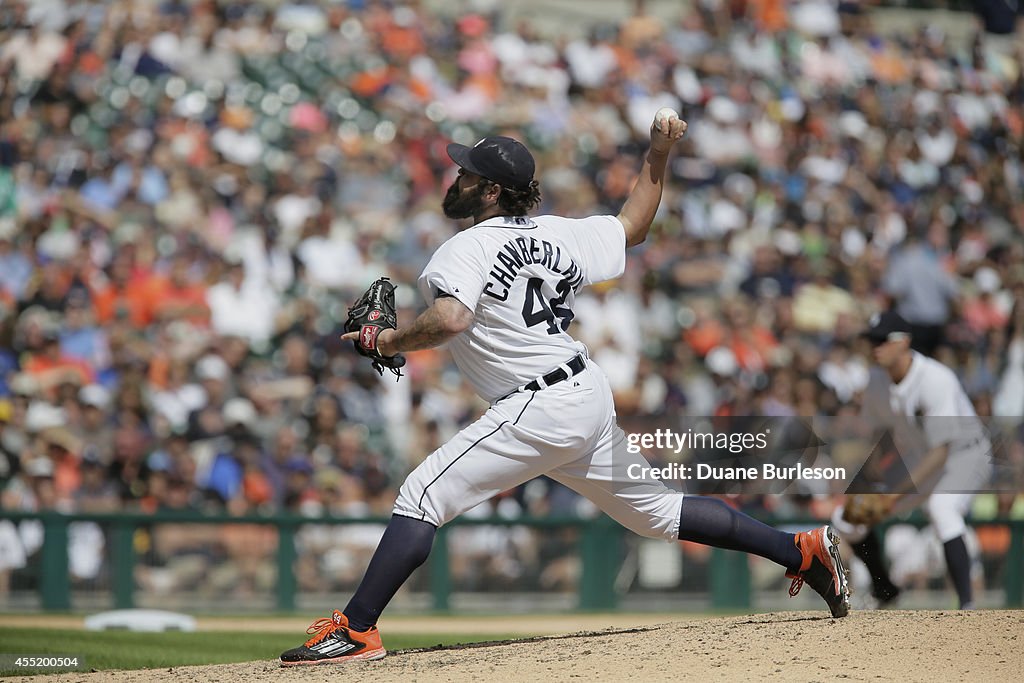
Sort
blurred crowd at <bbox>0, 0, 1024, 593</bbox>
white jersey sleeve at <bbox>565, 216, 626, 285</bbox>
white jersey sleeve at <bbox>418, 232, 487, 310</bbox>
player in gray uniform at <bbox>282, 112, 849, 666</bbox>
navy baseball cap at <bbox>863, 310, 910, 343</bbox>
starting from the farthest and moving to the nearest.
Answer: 1. blurred crowd at <bbox>0, 0, 1024, 593</bbox>
2. navy baseball cap at <bbox>863, 310, 910, 343</bbox>
3. white jersey sleeve at <bbox>565, 216, 626, 285</bbox>
4. player in gray uniform at <bbox>282, 112, 849, 666</bbox>
5. white jersey sleeve at <bbox>418, 232, 487, 310</bbox>

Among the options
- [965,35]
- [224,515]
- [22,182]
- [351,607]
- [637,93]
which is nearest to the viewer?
[351,607]

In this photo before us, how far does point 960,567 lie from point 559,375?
140 inches

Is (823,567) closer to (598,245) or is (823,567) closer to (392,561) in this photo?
(598,245)

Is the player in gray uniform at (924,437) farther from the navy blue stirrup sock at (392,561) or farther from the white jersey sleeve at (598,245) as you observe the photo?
the navy blue stirrup sock at (392,561)

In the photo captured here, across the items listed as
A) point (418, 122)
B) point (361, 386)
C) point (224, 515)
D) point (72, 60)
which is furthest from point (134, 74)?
point (224, 515)

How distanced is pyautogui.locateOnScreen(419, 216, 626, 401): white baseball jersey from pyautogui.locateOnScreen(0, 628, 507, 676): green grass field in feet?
7.91

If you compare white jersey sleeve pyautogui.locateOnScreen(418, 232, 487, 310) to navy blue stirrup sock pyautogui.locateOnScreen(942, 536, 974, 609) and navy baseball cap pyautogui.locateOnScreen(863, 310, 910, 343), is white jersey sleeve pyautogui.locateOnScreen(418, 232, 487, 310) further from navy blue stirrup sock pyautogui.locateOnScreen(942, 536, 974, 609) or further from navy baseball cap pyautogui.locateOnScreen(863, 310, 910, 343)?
Answer: navy blue stirrup sock pyautogui.locateOnScreen(942, 536, 974, 609)

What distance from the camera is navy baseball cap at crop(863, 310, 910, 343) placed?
7789 mm

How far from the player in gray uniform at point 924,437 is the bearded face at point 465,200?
3215mm

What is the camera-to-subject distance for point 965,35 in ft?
62.8

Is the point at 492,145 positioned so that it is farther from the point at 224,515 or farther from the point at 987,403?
the point at 987,403

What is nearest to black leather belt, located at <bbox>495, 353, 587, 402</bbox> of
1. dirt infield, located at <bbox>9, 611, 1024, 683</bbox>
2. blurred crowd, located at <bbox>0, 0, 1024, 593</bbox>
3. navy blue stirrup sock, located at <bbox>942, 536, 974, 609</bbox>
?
dirt infield, located at <bbox>9, 611, 1024, 683</bbox>

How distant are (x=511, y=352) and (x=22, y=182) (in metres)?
9.60

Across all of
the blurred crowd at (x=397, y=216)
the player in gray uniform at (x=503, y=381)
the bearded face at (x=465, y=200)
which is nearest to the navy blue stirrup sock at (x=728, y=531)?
the player in gray uniform at (x=503, y=381)
